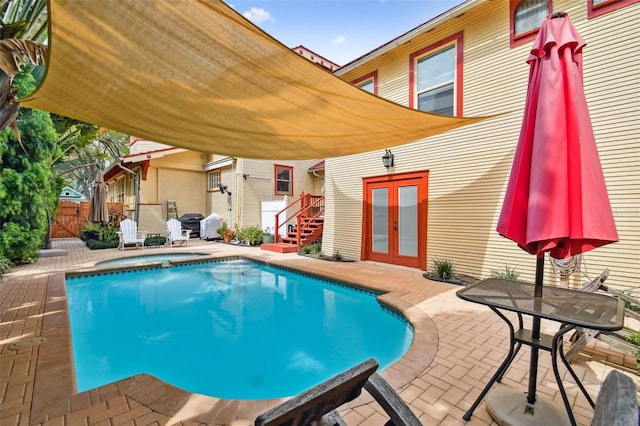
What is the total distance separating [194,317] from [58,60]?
3968 mm

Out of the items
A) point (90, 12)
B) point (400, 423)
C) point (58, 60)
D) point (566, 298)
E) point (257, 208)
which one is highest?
point (90, 12)

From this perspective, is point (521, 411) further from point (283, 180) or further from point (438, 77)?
point (283, 180)

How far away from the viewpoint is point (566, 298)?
6.81 feet

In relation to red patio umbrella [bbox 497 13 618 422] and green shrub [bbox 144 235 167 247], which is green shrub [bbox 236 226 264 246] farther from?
red patio umbrella [bbox 497 13 618 422]

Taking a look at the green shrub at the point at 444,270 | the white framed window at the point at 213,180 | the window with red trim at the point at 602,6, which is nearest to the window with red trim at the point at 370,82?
the window with red trim at the point at 602,6

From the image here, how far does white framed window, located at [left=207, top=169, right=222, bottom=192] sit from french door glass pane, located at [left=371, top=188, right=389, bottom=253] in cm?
911

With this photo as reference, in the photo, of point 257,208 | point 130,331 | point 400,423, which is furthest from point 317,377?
point 257,208

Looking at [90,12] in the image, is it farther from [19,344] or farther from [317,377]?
[317,377]

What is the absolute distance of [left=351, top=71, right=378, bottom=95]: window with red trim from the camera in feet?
24.8

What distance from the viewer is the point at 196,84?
2.68 meters

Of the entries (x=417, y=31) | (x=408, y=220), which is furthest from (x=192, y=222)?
(x=417, y=31)

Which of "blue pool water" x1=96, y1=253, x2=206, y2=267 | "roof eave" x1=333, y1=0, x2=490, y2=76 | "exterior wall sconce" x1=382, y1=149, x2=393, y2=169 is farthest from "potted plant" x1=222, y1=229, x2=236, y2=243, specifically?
"roof eave" x1=333, y1=0, x2=490, y2=76

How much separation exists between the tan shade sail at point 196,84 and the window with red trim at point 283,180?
31.1 ft

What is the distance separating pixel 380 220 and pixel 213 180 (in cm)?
1026
